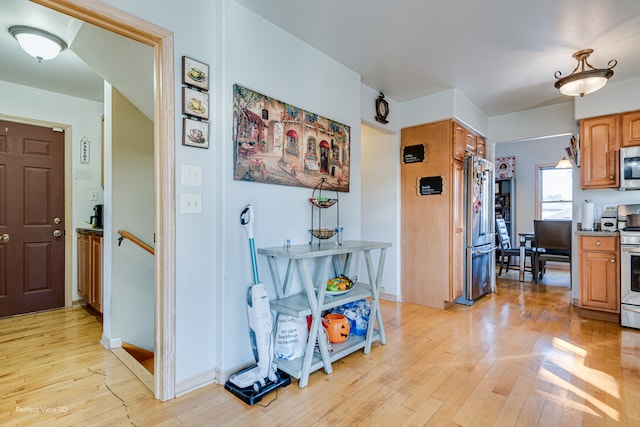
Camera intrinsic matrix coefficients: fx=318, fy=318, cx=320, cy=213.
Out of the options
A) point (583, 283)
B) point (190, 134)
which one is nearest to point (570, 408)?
point (583, 283)

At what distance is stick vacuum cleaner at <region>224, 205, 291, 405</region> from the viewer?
74.4 inches

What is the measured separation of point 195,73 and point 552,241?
17.5 feet

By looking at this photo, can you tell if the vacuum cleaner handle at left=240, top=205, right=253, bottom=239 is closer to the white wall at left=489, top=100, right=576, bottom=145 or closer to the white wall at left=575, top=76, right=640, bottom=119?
the white wall at left=575, top=76, right=640, bottom=119

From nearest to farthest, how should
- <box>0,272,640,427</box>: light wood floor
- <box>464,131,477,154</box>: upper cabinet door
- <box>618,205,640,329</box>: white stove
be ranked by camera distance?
<box>0,272,640,427</box>: light wood floor → <box>618,205,640,329</box>: white stove → <box>464,131,477,154</box>: upper cabinet door

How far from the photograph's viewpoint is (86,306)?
146 inches

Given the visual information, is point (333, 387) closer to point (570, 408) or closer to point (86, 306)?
point (570, 408)

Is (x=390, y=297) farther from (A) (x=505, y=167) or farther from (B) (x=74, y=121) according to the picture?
(A) (x=505, y=167)

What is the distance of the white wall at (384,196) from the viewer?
4.02 metres

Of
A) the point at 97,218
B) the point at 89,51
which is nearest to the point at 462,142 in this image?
the point at 89,51

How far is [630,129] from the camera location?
3.33 m

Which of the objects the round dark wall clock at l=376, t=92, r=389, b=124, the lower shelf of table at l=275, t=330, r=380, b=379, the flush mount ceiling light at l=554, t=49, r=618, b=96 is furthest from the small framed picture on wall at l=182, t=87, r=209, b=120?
the flush mount ceiling light at l=554, t=49, r=618, b=96
